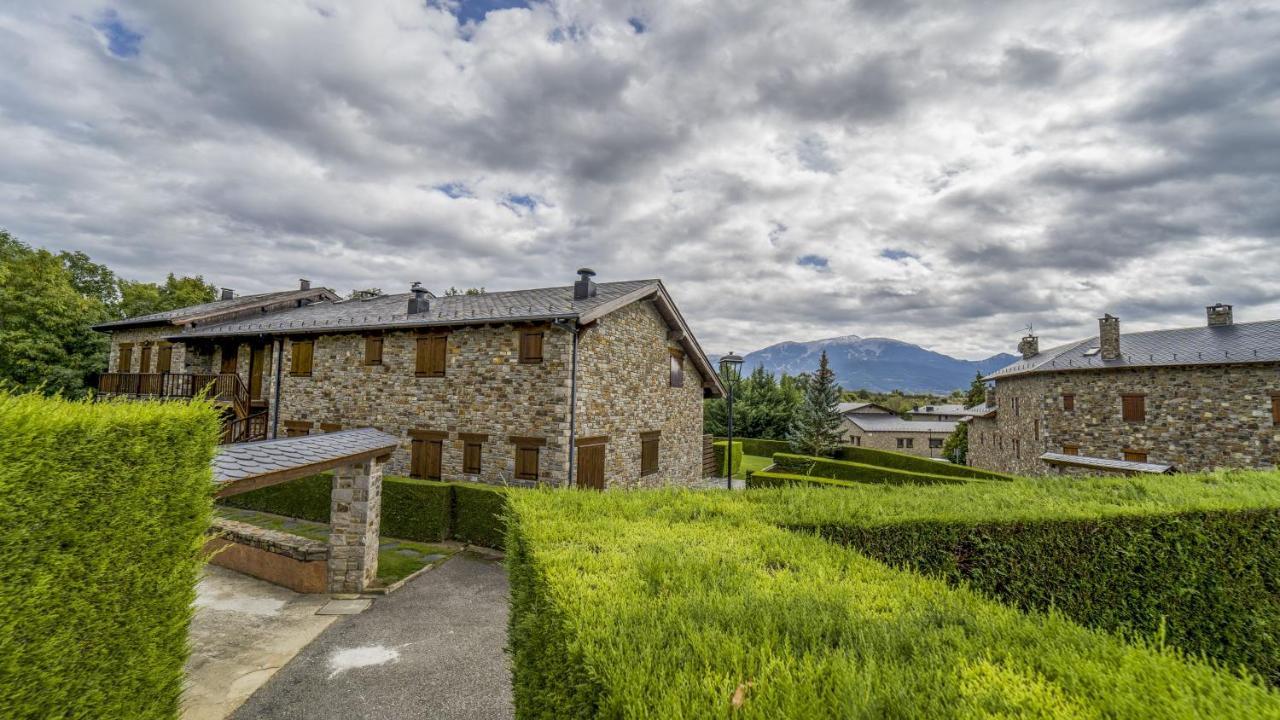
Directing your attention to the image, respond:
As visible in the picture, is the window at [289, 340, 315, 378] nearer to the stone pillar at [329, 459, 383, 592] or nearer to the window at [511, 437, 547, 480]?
the window at [511, 437, 547, 480]

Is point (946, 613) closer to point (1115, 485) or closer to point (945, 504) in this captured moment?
point (945, 504)

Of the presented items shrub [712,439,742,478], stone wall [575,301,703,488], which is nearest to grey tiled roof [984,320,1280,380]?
shrub [712,439,742,478]

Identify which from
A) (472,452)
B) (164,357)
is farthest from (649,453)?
(164,357)

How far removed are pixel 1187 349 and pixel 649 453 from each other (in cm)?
2290

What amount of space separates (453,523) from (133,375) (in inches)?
689

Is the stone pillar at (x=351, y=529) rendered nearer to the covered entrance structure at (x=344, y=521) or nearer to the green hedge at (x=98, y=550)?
the covered entrance structure at (x=344, y=521)

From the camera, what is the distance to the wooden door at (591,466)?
45.0 ft

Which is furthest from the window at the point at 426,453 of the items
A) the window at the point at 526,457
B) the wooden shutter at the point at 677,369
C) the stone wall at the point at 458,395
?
the wooden shutter at the point at 677,369

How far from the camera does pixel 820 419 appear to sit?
29344mm

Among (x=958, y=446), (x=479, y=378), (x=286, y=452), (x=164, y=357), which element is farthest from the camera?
(x=958, y=446)

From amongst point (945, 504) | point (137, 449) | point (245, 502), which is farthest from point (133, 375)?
point (945, 504)

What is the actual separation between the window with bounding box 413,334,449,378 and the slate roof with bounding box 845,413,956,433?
39.2m

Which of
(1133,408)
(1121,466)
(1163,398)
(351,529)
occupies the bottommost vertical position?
(351,529)

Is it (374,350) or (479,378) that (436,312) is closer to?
(374,350)
